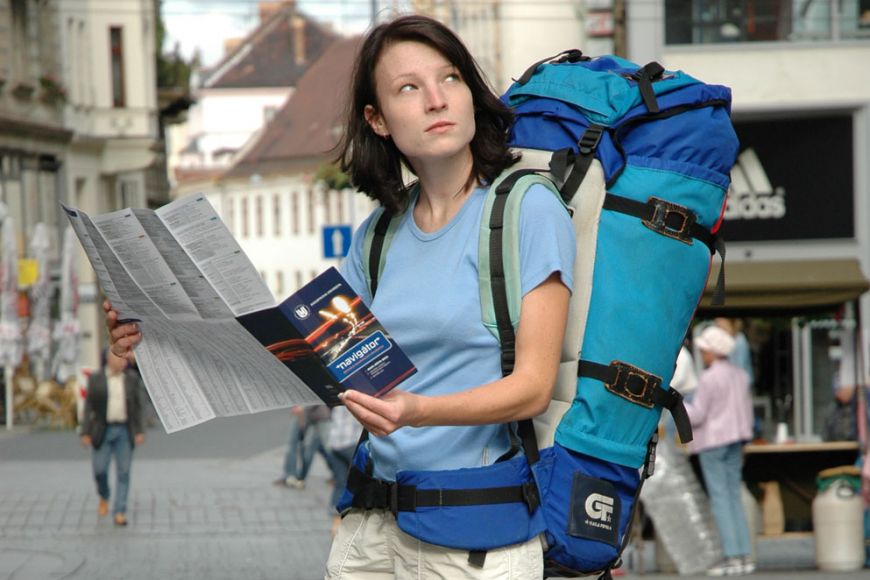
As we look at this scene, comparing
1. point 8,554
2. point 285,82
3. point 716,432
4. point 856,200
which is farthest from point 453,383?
point 285,82

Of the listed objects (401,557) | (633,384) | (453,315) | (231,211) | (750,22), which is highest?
(453,315)

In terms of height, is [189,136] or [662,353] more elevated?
[662,353]

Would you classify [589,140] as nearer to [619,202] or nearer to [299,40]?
[619,202]

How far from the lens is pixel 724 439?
38.9ft

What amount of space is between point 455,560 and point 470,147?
31.7 inches

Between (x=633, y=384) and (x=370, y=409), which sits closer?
(x=370, y=409)

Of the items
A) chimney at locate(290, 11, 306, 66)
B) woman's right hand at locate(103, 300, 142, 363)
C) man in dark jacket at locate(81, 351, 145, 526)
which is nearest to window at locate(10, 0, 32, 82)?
man in dark jacket at locate(81, 351, 145, 526)

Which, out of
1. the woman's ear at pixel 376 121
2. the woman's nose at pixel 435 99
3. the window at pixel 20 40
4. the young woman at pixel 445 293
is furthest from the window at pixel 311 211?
the woman's nose at pixel 435 99

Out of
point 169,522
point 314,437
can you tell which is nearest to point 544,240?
point 169,522

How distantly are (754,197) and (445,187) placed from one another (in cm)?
1893

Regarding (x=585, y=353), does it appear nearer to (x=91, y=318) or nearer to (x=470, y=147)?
(x=470, y=147)

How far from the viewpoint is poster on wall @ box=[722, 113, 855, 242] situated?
2173 centimetres

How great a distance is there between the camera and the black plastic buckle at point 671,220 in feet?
11.1

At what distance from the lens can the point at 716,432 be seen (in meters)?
11.9
